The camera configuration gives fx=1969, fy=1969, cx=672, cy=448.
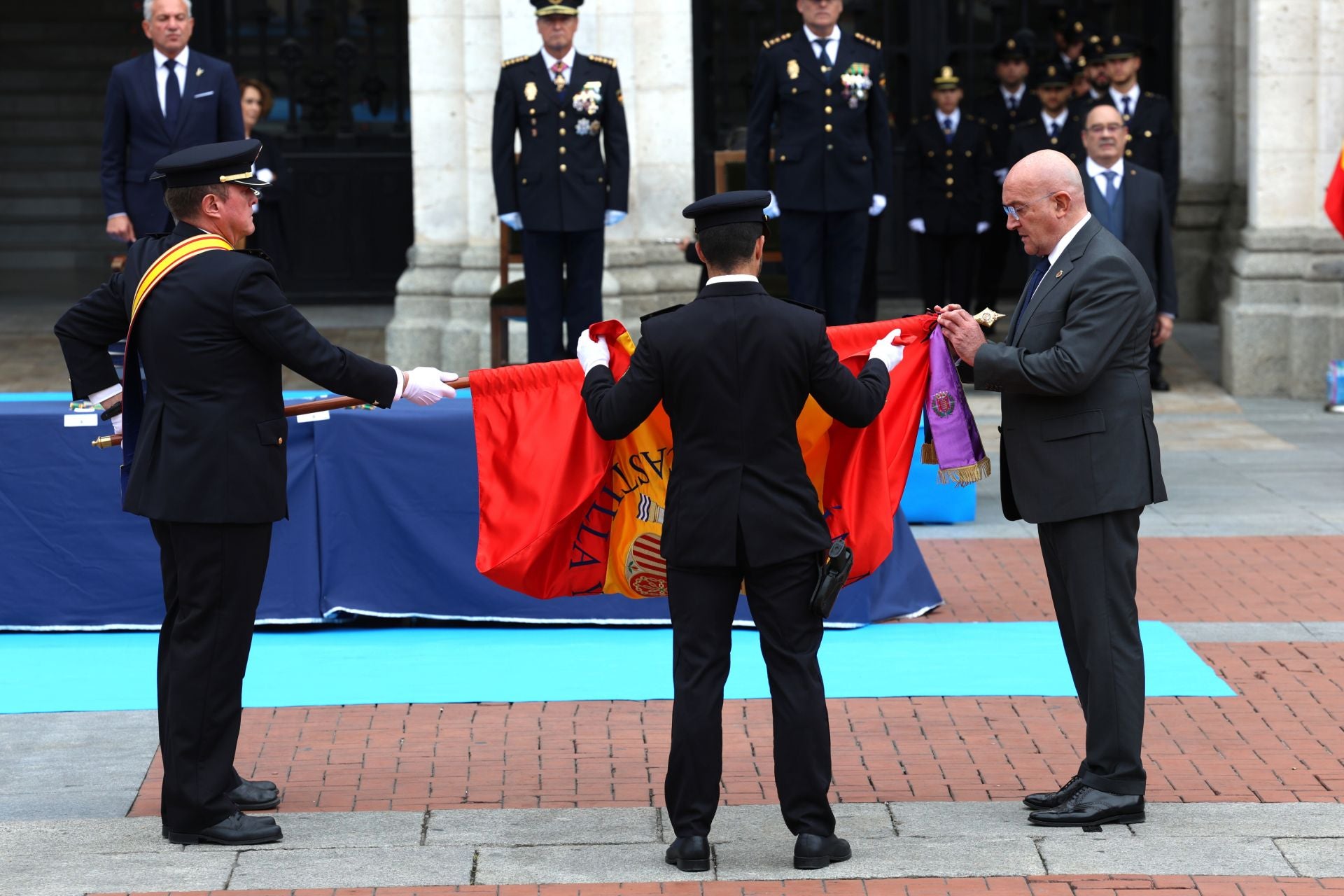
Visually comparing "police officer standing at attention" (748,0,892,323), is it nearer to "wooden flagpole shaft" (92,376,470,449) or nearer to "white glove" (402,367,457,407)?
"wooden flagpole shaft" (92,376,470,449)

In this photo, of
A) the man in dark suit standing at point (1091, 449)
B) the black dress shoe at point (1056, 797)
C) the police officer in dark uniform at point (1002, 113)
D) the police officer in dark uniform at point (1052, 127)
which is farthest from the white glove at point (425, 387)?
the police officer in dark uniform at point (1002, 113)

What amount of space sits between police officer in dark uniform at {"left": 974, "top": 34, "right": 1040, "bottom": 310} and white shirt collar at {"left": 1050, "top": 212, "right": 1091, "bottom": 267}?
8.21m

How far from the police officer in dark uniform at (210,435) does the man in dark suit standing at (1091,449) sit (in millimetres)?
1782

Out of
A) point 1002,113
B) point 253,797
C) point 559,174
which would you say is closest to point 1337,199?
point 1002,113

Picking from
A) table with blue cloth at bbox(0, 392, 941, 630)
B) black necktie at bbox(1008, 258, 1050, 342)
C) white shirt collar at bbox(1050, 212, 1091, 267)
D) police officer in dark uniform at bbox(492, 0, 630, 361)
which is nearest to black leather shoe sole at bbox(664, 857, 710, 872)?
black necktie at bbox(1008, 258, 1050, 342)

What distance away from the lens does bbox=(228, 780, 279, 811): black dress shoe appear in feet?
18.1

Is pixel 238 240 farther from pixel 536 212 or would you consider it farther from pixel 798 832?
pixel 536 212

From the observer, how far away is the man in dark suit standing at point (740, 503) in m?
4.96

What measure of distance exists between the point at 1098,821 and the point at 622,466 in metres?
1.68

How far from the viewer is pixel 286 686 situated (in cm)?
693

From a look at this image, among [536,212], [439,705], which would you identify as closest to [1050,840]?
[439,705]

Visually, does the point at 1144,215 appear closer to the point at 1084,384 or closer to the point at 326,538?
the point at 326,538

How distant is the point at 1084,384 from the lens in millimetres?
5195

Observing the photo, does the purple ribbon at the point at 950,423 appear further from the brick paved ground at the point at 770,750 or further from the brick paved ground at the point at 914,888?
the brick paved ground at the point at 914,888
